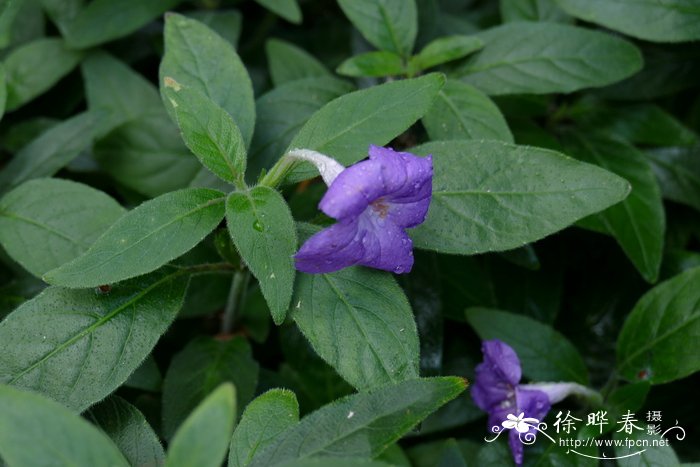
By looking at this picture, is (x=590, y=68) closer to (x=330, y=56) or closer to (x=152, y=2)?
(x=330, y=56)

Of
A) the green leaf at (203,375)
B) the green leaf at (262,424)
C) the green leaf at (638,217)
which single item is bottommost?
the green leaf at (203,375)

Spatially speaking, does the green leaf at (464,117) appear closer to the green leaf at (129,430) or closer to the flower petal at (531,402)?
the flower petal at (531,402)

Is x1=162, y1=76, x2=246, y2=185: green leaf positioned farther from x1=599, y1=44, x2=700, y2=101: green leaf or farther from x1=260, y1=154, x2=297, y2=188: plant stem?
x1=599, y1=44, x2=700, y2=101: green leaf

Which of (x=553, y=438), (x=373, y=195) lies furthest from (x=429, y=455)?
(x=373, y=195)

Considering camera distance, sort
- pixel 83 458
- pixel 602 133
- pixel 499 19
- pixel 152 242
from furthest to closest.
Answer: pixel 499 19, pixel 602 133, pixel 152 242, pixel 83 458

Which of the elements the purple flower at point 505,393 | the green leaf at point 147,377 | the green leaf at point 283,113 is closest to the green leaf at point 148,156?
the green leaf at point 283,113
